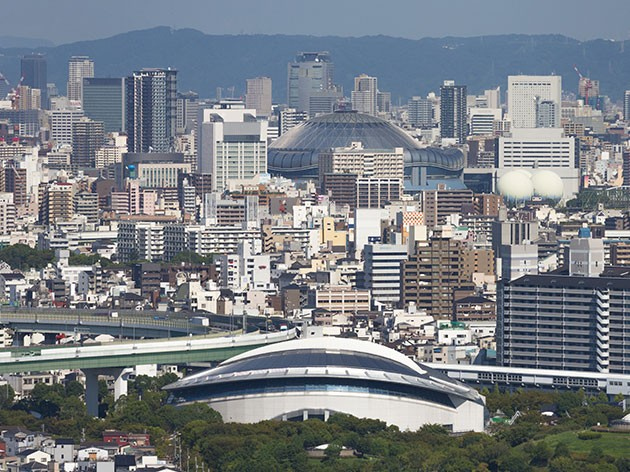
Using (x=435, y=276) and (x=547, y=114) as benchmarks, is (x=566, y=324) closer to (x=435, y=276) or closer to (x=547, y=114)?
(x=435, y=276)

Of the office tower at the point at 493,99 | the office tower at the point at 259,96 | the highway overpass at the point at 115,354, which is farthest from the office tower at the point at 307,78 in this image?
the highway overpass at the point at 115,354

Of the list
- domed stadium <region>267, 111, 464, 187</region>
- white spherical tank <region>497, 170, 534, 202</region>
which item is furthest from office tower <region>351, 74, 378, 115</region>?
white spherical tank <region>497, 170, 534, 202</region>

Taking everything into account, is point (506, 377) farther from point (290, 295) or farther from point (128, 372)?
point (290, 295)

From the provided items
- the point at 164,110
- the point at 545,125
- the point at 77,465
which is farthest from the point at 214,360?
the point at 545,125

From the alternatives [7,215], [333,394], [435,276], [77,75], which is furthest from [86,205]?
[77,75]

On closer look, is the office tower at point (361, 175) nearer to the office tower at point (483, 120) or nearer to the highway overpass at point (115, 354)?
the office tower at point (483, 120)

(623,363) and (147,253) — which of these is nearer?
(623,363)

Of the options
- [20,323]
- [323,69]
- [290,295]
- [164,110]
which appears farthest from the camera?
[323,69]

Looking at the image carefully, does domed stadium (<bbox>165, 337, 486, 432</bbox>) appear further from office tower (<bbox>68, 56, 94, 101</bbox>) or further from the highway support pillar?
office tower (<bbox>68, 56, 94, 101</bbox>)
